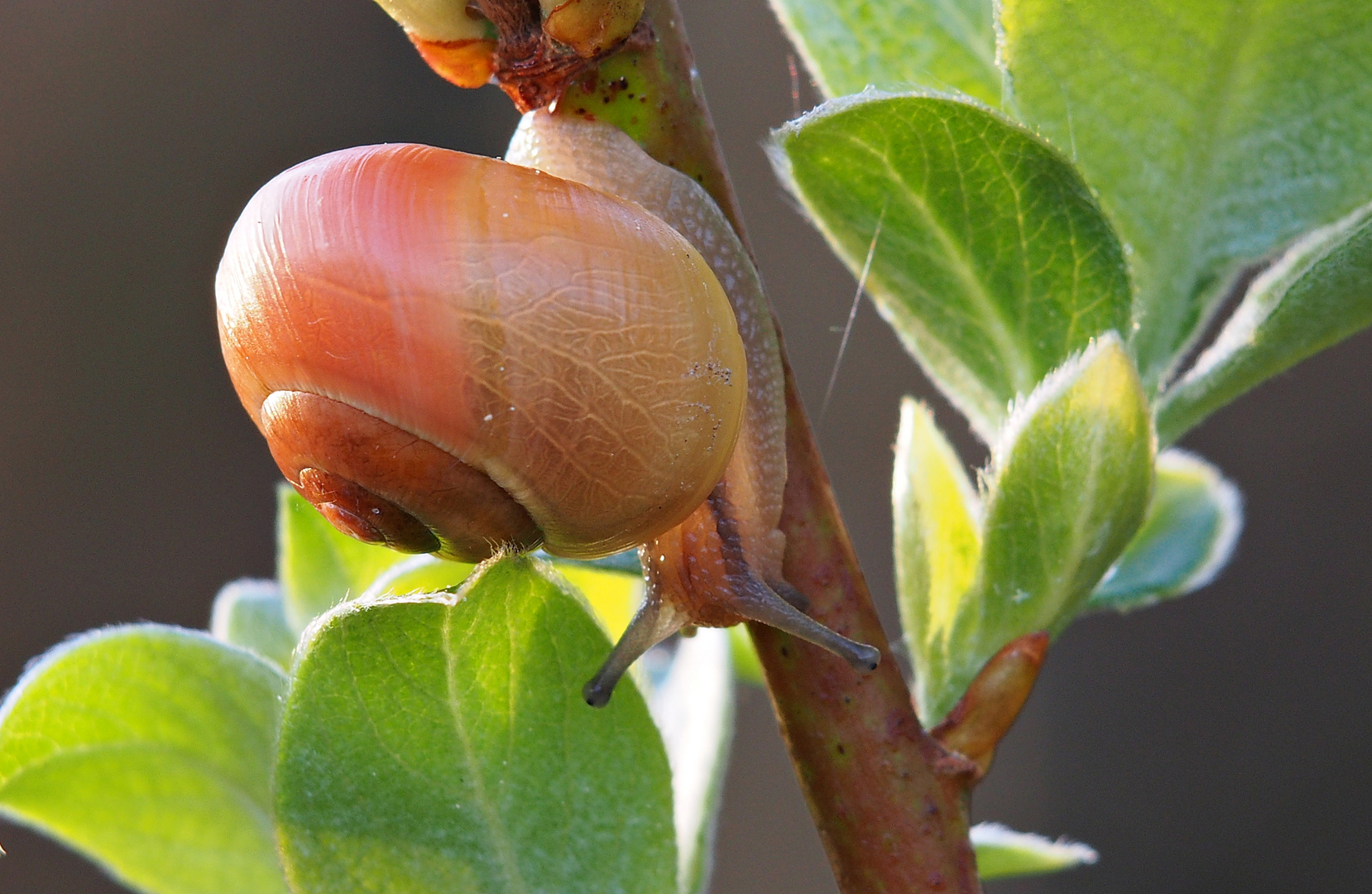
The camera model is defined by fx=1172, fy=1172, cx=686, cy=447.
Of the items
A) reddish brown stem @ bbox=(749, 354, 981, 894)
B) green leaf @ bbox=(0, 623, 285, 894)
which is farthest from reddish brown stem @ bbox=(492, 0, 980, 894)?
green leaf @ bbox=(0, 623, 285, 894)

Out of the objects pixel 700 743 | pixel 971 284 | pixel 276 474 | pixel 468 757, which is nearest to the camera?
pixel 468 757

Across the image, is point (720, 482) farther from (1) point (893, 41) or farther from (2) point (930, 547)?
(1) point (893, 41)

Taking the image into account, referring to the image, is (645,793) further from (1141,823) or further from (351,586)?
(1141,823)

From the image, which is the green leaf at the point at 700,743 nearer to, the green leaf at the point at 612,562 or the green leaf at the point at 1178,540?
the green leaf at the point at 612,562

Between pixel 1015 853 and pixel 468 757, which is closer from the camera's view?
pixel 468 757

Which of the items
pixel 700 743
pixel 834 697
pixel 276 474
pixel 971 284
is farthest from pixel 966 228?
pixel 276 474

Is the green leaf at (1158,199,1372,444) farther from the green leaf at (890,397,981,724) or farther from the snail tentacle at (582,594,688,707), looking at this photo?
the snail tentacle at (582,594,688,707)
